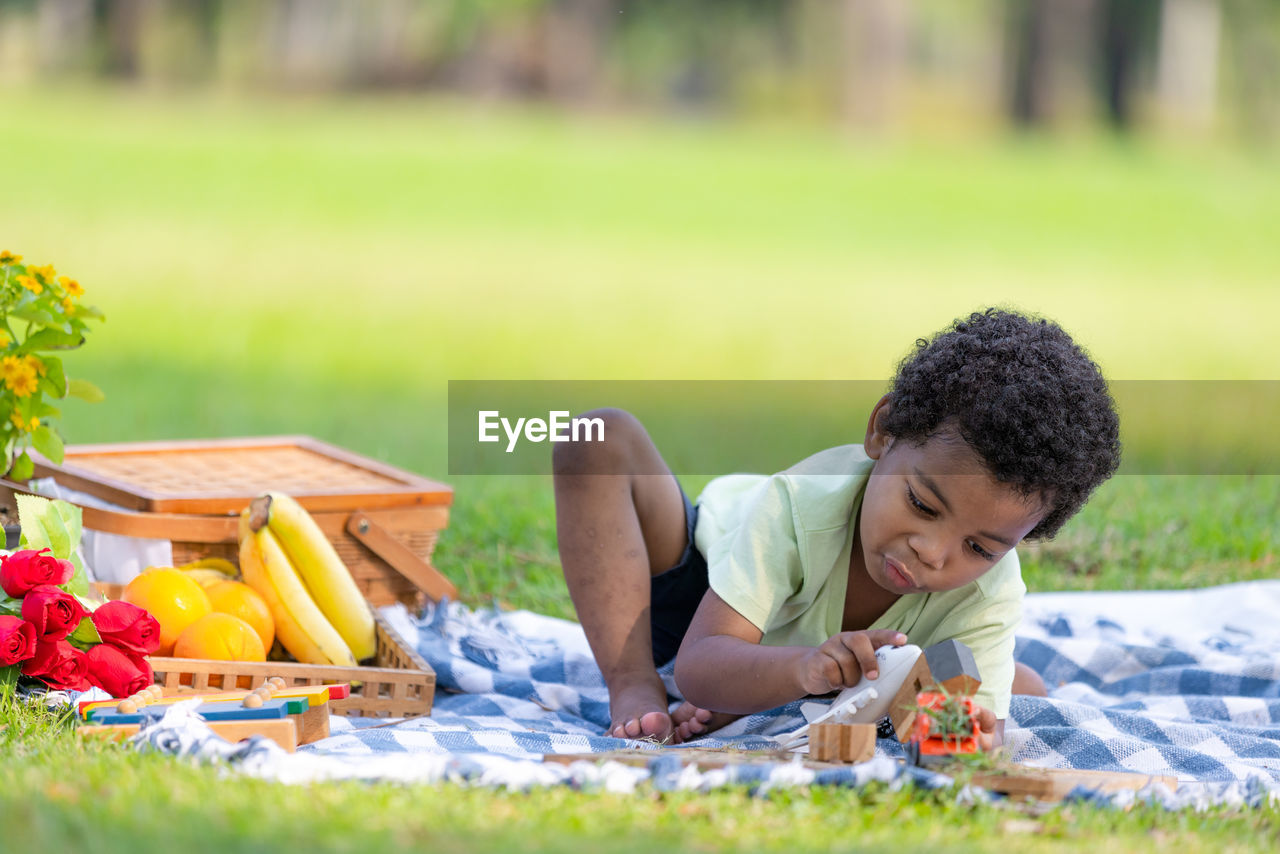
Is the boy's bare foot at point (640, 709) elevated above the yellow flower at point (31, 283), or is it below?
below

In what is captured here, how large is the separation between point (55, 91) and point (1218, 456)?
2073 cm

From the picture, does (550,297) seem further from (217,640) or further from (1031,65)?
(1031,65)

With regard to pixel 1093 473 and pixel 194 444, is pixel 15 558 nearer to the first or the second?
pixel 194 444

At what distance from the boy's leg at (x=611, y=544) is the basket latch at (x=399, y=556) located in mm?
701

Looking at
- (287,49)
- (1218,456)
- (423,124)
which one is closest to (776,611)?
(1218,456)

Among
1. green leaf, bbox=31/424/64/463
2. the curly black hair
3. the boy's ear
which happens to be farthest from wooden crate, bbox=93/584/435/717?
the curly black hair

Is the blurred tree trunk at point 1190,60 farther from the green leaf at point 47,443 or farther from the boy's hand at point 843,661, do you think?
the boy's hand at point 843,661

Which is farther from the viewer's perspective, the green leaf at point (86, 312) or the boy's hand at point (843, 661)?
the green leaf at point (86, 312)

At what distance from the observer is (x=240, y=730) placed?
2.46 m

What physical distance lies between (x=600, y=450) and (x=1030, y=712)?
→ 1075 mm

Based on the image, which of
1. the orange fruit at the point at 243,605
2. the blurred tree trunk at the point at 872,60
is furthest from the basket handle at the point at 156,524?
the blurred tree trunk at the point at 872,60

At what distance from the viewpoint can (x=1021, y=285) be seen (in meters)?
14.0

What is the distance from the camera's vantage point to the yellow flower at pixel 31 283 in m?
3.18

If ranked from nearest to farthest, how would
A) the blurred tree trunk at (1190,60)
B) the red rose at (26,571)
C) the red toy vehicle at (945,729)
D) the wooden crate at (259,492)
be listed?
the red toy vehicle at (945,729), the red rose at (26,571), the wooden crate at (259,492), the blurred tree trunk at (1190,60)
